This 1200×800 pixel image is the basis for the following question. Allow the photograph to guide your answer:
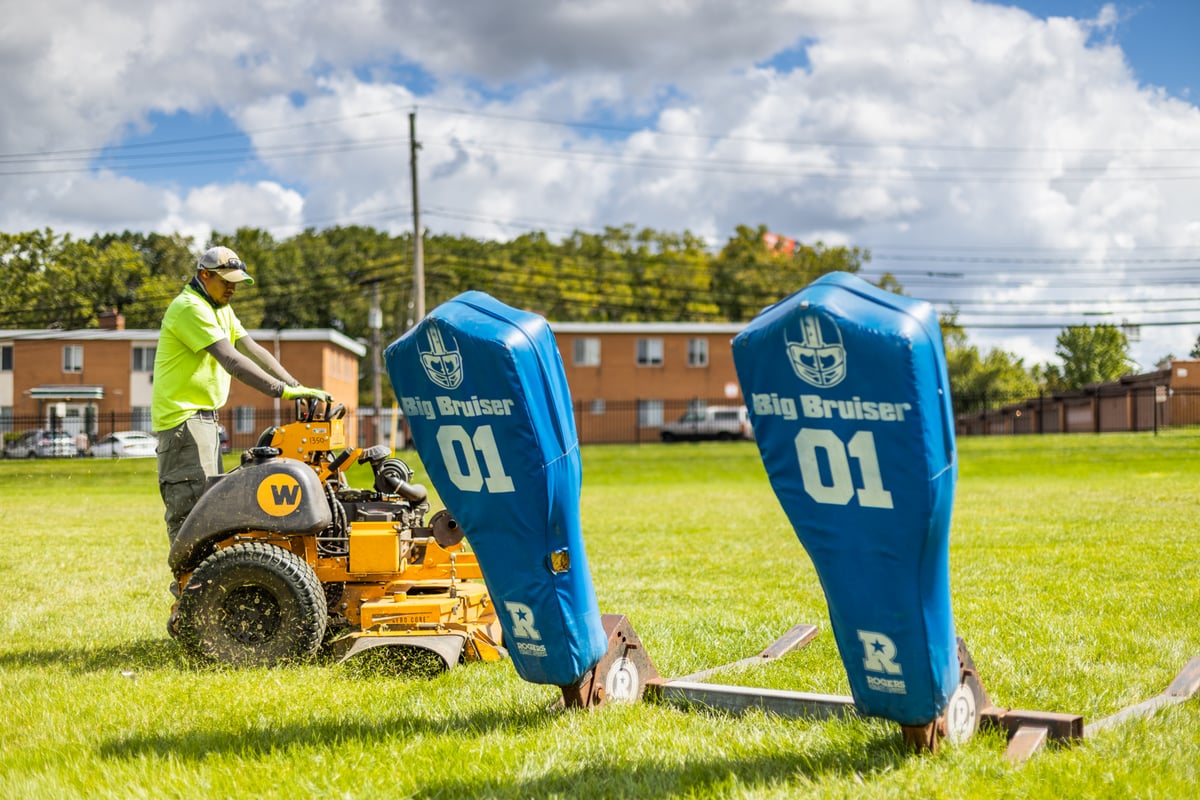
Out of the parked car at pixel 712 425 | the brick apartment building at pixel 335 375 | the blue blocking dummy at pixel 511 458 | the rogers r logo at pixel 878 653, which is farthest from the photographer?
the parked car at pixel 712 425

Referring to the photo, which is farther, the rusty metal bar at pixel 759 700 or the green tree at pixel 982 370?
the green tree at pixel 982 370

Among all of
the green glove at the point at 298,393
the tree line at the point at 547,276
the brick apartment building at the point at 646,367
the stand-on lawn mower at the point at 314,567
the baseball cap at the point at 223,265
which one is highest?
the tree line at the point at 547,276

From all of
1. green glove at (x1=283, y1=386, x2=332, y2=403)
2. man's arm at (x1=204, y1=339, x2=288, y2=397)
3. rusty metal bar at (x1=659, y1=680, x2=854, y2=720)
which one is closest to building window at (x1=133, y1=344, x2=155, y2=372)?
man's arm at (x1=204, y1=339, x2=288, y2=397)

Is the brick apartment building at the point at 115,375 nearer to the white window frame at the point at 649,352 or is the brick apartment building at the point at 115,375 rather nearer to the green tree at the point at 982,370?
the white window frame at the point at 649,352

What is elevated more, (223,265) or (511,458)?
(223,265)

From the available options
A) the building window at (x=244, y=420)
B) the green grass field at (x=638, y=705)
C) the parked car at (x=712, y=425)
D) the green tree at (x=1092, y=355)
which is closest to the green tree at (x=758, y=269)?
the green tree at (x=1092, y=355)

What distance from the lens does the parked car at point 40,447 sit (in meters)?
18.4

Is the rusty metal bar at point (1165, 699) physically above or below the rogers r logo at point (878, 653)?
below

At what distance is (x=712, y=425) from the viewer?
173 feet

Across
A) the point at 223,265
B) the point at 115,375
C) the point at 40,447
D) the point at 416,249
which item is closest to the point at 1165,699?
the point at 223,265

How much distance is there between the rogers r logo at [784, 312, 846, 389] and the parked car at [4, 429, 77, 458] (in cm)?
1706

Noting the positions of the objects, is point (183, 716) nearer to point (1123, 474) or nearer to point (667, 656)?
point (667, 656)

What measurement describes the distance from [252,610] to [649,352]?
51.8 metres

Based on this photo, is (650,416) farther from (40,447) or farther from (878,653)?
(878,653)
